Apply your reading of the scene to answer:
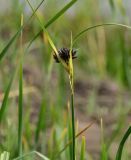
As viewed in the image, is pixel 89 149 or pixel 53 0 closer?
pixel 89 149

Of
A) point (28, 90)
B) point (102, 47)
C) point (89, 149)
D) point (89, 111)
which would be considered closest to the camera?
point (89, 149)

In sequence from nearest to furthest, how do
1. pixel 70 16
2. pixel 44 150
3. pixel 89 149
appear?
pixel 44 150
pixel 89 149
pixel 70 16

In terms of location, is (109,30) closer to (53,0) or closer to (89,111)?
(53,0)

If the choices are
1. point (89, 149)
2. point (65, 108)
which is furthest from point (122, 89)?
point (89, 149)

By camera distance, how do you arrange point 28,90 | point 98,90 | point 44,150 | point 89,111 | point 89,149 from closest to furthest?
1. point 44,150
2. point 89,149
3. point 28,90
4. point 89,111
5. point 98,90

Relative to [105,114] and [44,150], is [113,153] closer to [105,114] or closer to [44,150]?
[44,150]

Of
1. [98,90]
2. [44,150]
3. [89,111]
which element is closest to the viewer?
[44,150]

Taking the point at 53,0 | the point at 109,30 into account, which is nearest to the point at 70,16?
the point at 109,30

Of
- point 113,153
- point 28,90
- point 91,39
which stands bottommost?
point 113,153

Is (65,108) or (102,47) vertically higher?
(102,47)
